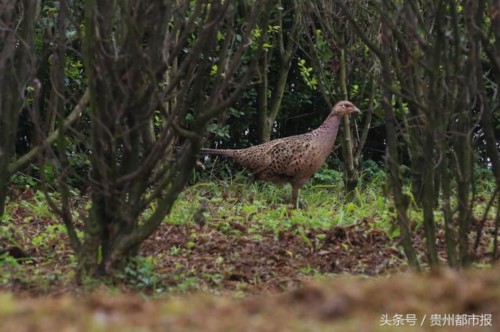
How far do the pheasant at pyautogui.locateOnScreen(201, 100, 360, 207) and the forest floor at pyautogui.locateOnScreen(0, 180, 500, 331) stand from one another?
280mm

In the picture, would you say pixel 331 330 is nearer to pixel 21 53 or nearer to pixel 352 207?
pixel 21 53

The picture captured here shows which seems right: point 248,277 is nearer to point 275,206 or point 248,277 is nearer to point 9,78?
point 9,78

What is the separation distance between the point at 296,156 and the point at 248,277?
4.29 meters

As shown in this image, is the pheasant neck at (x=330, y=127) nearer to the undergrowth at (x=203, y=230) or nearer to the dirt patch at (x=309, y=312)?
the undergrowth at (x=203, y=230)

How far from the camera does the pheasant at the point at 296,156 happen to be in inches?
422

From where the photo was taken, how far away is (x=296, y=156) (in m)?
10.7

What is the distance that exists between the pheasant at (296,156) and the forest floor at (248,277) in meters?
0.28

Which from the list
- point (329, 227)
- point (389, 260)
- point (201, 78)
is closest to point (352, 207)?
point (329, 227)

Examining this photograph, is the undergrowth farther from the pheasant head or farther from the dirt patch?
the dirt patch

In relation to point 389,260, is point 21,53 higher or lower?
higher

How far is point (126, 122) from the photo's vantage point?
224 inches

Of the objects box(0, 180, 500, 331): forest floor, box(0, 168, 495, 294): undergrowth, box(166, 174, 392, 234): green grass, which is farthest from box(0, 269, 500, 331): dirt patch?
box(166, 174, 392, 234): green grass

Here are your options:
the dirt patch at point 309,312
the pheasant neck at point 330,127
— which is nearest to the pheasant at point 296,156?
the pheasant neck at point 330,127

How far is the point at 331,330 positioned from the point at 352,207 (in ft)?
20.5
